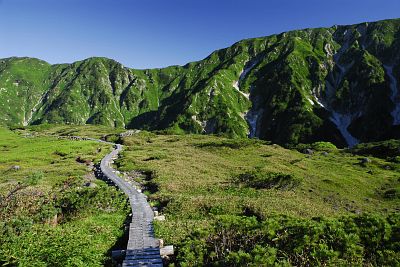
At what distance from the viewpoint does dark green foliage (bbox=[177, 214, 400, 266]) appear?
16672 mm

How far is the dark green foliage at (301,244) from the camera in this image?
1667cm

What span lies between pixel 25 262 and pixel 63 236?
5.63 meters

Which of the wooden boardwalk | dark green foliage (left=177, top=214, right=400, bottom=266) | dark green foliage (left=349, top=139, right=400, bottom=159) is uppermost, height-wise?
dark green foliage (left=177, top=214, right=400, bottom=266)

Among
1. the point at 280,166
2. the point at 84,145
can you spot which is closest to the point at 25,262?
the point at 280,166

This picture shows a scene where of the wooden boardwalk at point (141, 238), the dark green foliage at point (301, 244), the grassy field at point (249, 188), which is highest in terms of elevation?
the dark green foliage at point (301, 244)

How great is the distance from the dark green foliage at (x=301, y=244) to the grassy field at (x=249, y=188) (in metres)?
0.89

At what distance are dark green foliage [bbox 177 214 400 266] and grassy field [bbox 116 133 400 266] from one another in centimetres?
89

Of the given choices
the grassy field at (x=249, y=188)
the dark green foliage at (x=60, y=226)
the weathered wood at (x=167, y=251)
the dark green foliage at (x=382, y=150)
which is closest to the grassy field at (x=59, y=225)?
the dark green foliage at (x=60, y=226)

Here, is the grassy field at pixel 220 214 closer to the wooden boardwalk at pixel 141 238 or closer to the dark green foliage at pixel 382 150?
the wooden boardwalk at pixel 141 238

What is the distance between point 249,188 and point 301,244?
118 ft

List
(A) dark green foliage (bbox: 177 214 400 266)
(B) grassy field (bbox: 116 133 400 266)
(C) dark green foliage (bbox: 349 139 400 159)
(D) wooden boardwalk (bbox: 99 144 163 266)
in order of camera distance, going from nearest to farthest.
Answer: (A) dark green foliage (bbox: 177 214 400 266) < (D) wooden boardwalk (bbox: 99 144 163 266) < (B) grassy field (bbox: 116 133 400 266) < (C) dark green foliage (bbox: 349 139 400 159)

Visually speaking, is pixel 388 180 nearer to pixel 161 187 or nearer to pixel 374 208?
pixel 374 208

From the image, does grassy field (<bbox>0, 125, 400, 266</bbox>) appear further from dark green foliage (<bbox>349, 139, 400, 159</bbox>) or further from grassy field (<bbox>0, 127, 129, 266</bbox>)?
dark green foliage (<bbox>349, 139, 400, 159</bbox>)

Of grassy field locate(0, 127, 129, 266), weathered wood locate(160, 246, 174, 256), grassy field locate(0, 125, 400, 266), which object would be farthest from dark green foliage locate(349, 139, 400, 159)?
weathered wood locate(160, 246, 174, 256)
